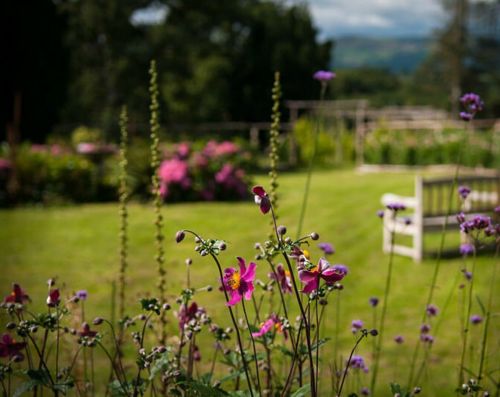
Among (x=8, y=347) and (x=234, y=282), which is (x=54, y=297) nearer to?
(x=8, y=347)

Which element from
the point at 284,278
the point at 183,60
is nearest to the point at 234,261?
the point at 284,278

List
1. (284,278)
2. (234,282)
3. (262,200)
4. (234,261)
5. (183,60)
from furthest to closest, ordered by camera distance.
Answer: (183,60) < (234,261) < (284,278) < (234,282) < (262,200)

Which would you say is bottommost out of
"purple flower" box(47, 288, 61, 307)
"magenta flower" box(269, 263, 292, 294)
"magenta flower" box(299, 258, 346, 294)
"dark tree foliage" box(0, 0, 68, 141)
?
"purple flower" box(47, 288, 61, 307)

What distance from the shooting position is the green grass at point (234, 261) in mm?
→ 4504

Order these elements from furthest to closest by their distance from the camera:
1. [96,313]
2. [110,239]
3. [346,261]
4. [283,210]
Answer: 1. [283,210]
2. [110,239]
3. [346,261]
4. [96,313]

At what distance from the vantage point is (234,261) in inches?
247

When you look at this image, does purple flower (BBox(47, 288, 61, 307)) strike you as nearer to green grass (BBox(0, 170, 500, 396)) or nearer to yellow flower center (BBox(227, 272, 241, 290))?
yellow flower center (BBox(227, 272, 241, 290))

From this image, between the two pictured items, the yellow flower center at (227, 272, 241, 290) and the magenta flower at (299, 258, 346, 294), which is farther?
the yellow flower center at (227, 272, 241, 290)

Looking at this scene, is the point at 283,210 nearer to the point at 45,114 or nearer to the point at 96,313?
the point at 96,313

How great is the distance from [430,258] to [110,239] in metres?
3.42

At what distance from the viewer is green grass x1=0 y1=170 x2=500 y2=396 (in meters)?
4.50

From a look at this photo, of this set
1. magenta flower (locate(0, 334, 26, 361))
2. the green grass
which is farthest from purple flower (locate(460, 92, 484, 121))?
magenta flower (locate(0, 334, 26, 361))

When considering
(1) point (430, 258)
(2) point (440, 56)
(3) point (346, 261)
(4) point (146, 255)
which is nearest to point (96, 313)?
(4) point (146, 255)

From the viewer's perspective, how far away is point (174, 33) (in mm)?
25719
